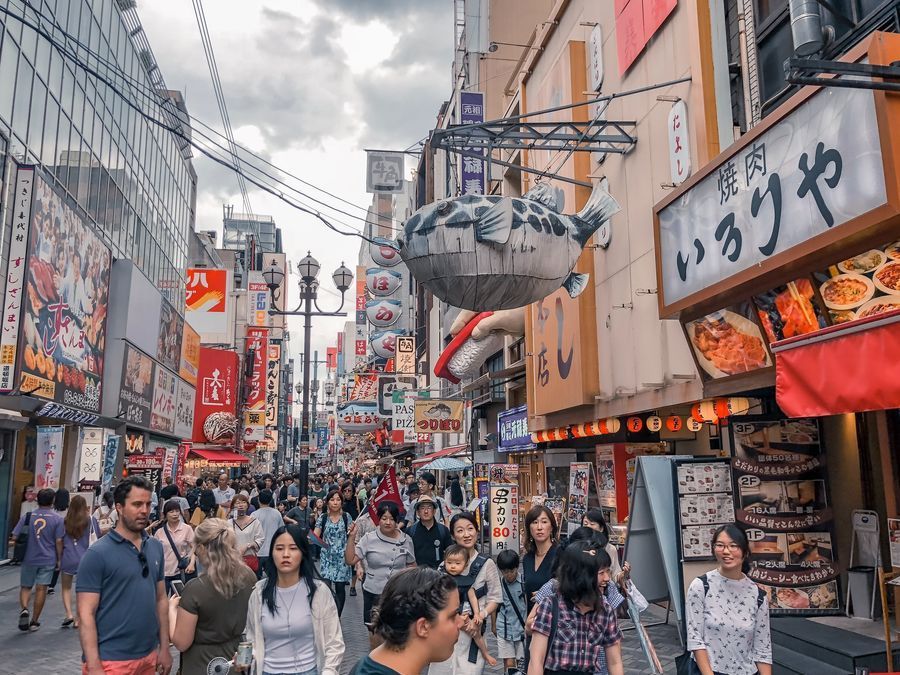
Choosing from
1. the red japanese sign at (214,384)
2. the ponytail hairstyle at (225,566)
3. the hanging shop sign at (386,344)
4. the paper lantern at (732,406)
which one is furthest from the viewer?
the hanging shop sign at (386,344)

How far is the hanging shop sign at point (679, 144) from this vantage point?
10.6 metres

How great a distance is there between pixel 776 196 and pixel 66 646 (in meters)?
9.76

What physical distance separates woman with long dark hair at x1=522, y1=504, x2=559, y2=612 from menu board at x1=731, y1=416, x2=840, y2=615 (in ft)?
11.7

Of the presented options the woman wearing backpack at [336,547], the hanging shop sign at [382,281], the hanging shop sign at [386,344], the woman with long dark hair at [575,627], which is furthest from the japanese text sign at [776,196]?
the hanging shop sign at [386,344]

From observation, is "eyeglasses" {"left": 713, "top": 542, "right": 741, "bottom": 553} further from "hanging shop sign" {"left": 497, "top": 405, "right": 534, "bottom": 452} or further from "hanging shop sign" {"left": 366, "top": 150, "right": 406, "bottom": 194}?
"hanging shop sign" {"left": 366, "top": 150, "right": 406, "bottom": 194}

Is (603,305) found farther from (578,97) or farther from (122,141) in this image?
(122,141)

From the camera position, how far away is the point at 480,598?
241 inches

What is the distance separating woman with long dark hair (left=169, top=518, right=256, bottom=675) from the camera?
14.7 ft

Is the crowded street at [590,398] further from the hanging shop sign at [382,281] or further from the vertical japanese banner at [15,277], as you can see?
the hanging shop sign at [382,281]

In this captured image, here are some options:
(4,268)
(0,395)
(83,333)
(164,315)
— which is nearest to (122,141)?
(164,315)

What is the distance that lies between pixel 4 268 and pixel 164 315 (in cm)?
1462

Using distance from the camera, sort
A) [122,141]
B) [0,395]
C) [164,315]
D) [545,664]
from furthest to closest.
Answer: [164,315] → [122,141] → [0,395] → [545,664]

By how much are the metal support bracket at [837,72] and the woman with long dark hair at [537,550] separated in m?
3.71

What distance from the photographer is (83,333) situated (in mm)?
20281
